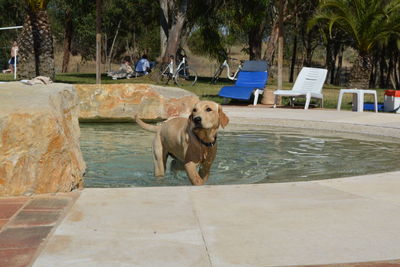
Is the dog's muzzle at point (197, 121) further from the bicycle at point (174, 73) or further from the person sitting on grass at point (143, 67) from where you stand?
the person sitting on grass at point (143, 67)

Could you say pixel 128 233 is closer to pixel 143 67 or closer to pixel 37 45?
pixel 37 45

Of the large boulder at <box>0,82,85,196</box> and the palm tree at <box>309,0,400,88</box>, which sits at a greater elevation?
the palm tree at <box>309,0,400,88</box>

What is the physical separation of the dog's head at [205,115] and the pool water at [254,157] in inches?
37.6

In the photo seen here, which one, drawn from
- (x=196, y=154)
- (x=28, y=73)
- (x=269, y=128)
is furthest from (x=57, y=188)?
(x=28, y=73)

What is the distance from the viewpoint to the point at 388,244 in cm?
287

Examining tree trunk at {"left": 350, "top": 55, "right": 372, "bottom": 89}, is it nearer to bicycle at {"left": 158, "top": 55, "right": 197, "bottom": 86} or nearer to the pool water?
bicycle at {"left": 158, "top": 55, "right": 197, "bottom": 86}

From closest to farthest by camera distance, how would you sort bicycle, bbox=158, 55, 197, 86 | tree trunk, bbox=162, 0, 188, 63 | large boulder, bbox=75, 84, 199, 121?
large boulder, bbox=75, 84, 199, 121, bicycle, bbox=158, 55, 197, 86, tree trunk, bbox=162, 0, 188, 63

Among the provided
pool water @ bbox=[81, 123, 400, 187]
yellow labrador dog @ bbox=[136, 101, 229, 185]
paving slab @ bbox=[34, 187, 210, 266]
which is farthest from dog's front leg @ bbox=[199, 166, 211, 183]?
paving slab @ bbox=[34, 187, 210, 266]

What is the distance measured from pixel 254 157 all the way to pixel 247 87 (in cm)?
883

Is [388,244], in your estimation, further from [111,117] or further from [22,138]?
[111,117]

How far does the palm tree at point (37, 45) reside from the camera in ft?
72.4

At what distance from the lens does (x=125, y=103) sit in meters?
10.8

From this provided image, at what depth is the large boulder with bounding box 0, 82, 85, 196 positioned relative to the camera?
393 cm

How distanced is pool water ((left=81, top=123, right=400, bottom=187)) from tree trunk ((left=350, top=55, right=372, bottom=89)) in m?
18.4
